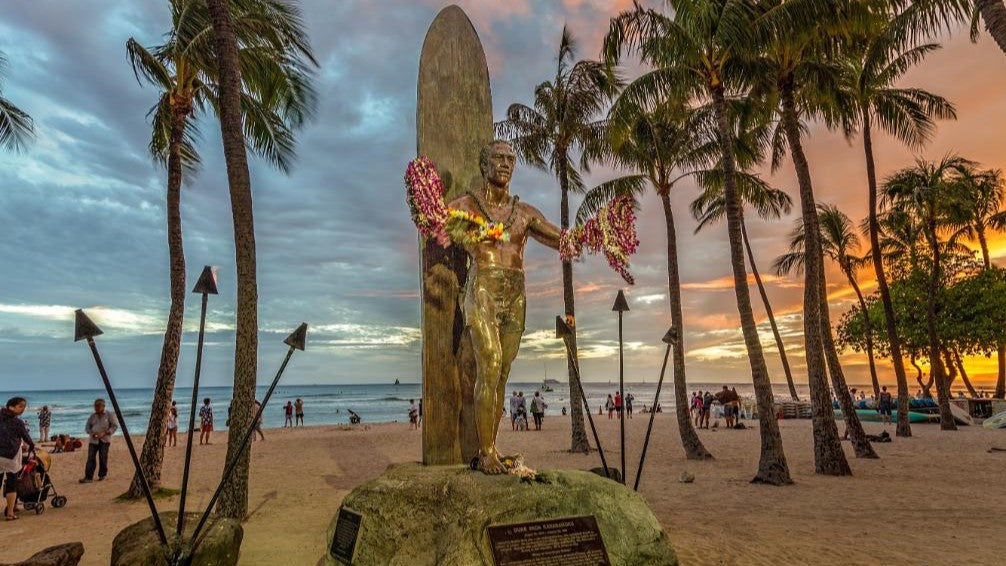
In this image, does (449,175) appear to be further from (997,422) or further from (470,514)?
(997,422)

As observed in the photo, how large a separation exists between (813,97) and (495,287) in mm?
12645

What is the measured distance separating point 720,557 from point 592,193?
13929 mm

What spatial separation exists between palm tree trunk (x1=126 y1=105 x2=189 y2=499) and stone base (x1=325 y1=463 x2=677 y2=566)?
691cm

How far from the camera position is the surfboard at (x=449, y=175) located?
4.64 meters

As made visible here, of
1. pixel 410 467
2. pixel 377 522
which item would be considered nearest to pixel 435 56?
pixel 410 467

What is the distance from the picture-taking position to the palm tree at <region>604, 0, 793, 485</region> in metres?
10.2

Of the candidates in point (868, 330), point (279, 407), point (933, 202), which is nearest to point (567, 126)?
point (933, 202)

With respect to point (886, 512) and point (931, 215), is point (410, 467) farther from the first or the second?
point (931, 215)

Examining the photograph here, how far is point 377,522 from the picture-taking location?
3.63 m

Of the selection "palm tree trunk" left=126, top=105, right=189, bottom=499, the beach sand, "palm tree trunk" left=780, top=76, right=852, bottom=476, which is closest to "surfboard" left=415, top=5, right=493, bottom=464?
the beach sand

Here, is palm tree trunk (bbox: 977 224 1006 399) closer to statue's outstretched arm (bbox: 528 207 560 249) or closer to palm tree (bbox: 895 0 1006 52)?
palm tree (bbox: 895 0 1006 52)

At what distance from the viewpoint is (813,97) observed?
13141 millimetres


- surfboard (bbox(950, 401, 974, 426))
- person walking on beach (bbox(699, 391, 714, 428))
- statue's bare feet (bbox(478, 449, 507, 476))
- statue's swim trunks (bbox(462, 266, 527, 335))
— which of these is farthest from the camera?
person walking on beach (bbox(699, 391, 714, 428))

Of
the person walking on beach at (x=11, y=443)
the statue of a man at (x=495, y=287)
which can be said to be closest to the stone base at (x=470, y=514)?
the statue of a man at (x=495, y=287)
